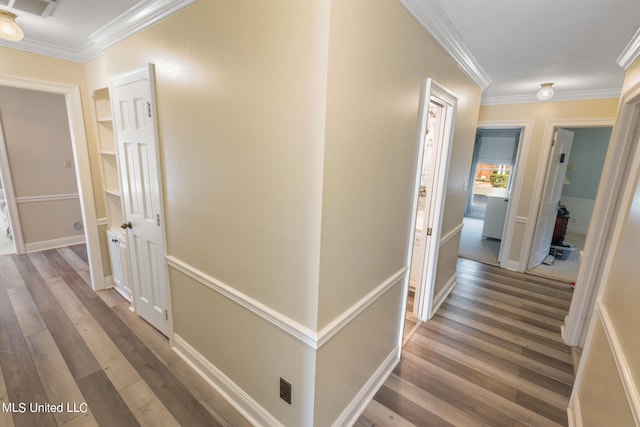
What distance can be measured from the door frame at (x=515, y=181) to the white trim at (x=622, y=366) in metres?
2.79

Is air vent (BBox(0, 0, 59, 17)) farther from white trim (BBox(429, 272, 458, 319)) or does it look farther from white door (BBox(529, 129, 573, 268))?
white door (BBox(529, 129, 573, 268))

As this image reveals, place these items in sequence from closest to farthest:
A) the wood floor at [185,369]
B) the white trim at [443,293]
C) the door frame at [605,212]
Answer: the wood floor at [185,369] < the door frame at [605,212] < the white trim at [443,293]

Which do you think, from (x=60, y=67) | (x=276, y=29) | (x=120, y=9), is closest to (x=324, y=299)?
(x=276, y=29)

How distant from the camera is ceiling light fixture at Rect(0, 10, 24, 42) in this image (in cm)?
172

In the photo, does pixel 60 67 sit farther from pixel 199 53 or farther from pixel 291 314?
pixel 291 314

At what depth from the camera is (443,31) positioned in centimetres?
172

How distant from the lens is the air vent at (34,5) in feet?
5.42

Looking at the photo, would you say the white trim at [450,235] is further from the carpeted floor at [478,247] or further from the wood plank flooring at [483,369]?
the carpeted floor at [478,247]

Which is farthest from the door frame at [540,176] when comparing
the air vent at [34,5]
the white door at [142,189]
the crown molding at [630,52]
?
the air vent at [34,5]

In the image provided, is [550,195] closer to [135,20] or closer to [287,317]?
[287,317]

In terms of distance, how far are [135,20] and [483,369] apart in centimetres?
349

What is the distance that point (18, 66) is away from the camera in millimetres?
2344

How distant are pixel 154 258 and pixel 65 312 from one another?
4.16ft

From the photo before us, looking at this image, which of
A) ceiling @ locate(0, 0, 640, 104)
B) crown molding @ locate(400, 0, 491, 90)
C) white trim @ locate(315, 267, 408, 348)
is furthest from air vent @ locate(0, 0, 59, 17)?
white trim @ locate(315, 267, 408, 348)
